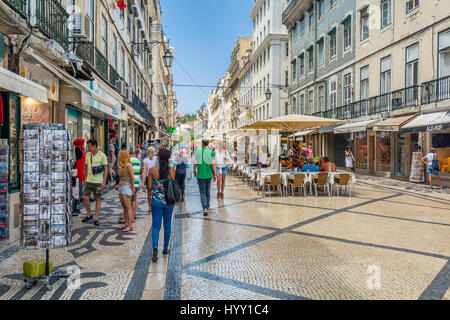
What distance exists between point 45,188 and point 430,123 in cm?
Result: 1411

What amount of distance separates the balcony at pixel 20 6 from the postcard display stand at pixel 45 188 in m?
2.80

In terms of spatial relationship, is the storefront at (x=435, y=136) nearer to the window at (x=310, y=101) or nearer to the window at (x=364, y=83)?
the window at (x=364, y=83)

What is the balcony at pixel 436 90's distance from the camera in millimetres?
14626

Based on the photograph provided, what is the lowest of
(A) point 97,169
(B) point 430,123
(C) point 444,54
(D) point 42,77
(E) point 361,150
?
(A) point 97,169

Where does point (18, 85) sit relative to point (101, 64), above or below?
below

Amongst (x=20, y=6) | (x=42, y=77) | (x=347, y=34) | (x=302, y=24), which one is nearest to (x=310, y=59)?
(x=302, y=24)

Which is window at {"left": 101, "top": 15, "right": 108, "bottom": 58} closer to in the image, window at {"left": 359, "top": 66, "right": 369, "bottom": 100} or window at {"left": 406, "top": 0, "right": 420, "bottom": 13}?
window at {"left": 406, "top": 0, "right": 420, "bottom": 13}

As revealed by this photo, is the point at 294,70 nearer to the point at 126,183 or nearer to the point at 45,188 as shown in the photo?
the point at 126,183

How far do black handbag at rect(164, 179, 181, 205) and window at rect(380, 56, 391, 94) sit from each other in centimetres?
1739

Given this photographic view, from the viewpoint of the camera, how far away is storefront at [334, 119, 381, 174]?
19.8 meters

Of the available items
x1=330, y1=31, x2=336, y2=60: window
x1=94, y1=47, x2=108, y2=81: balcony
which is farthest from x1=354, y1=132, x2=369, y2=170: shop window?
x1=94, y1=47, x2=108, y2=81: balcony

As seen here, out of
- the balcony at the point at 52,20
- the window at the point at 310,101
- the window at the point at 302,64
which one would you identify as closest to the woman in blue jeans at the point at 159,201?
the balcony at the point at 52,20

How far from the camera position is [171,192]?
5.06 metres
